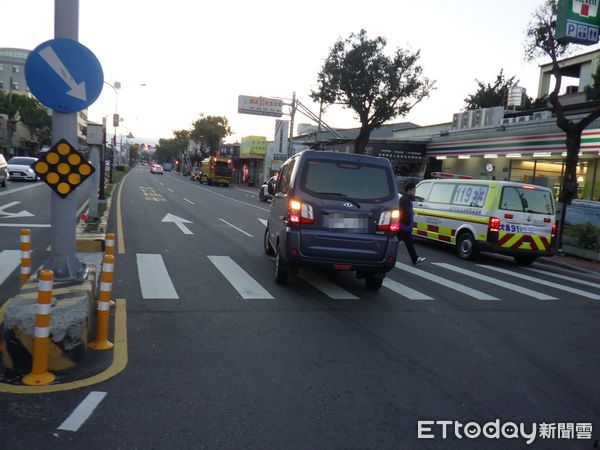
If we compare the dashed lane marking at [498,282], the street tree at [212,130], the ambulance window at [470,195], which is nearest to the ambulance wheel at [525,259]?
the ambulance window at [470,195]

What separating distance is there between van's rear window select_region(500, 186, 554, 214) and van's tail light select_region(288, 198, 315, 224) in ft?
20.6

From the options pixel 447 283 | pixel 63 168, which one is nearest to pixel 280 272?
pixel 447 283

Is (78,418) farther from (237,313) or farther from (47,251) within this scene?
(47,251)

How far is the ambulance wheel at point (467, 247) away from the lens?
1233 centimetres

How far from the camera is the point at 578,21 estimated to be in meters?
13.1

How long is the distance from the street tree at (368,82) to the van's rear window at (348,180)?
82.5ft

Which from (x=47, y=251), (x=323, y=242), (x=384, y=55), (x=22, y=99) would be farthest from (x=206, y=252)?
(x=22, y=99)

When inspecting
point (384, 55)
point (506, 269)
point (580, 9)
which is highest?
point (384, 55)

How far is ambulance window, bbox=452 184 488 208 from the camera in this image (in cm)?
1226

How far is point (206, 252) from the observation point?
35.9 ft

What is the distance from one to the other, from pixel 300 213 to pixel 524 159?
810 inches

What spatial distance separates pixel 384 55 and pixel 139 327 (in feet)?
101

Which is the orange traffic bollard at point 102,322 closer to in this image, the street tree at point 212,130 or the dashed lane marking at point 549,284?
the dashed lane marking at point 549,284

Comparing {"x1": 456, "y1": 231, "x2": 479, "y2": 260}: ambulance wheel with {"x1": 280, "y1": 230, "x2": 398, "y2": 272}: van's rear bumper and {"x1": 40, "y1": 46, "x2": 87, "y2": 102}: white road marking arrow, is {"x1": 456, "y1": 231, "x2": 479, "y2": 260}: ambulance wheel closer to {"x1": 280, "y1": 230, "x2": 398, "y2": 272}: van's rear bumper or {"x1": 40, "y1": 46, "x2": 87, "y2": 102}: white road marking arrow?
{"x1": 280, "y1": 230, "x2": 398, "y2": 272}: van's rear bumper
